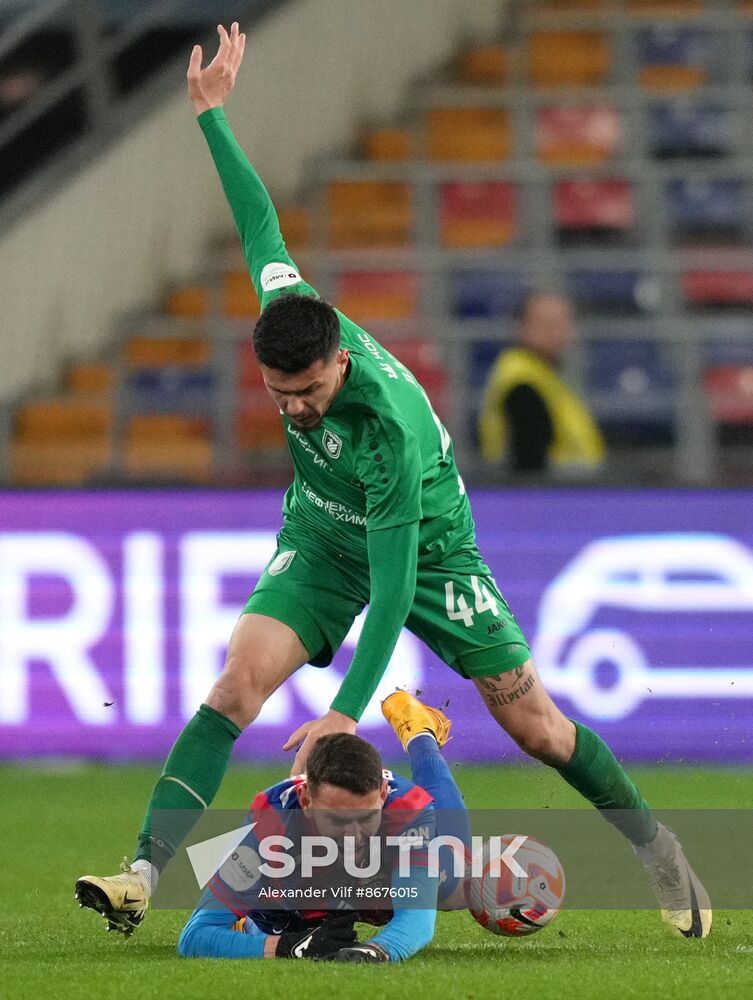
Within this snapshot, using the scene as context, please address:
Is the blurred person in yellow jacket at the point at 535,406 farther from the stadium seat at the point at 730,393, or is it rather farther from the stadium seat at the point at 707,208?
the stadium seat at the point at 707,208

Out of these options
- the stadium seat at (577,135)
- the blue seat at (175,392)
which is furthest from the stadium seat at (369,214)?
the blue seat at (175,392)

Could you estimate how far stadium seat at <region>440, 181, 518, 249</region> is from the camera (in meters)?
11.2

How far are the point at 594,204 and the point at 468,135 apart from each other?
41.9 inches

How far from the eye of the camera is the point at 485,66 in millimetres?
12172

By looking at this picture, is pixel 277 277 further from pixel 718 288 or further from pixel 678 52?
pixel 678 52

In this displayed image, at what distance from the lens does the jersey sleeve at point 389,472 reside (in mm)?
4344

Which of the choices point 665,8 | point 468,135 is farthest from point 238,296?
point 665,8

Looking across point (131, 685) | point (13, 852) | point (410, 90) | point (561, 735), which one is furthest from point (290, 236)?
point (561, 735)

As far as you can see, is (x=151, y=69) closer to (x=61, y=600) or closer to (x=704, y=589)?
(x=61, y=600)

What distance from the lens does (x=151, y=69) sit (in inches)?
452

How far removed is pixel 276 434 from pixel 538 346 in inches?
78.8

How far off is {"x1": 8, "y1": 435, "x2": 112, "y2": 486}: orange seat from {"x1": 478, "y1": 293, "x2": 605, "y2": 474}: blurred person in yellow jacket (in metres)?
2.26

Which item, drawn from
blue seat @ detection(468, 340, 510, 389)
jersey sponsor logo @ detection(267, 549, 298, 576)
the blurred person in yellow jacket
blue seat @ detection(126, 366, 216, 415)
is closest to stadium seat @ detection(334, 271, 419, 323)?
blue seat @ detection(468, 340, 510, 389)

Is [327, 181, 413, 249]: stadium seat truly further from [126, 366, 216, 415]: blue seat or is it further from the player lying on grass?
the player lying on grass
